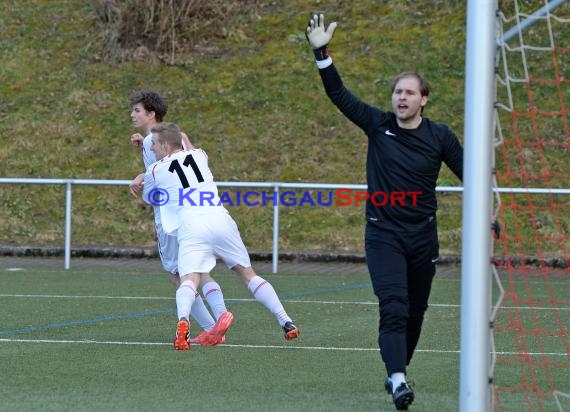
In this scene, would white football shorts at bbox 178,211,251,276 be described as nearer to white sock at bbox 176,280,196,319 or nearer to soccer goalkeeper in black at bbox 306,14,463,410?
white sock at bbox 176,280,196,319

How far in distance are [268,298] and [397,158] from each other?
2.49 metres

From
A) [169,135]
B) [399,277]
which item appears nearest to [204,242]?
[169,135]

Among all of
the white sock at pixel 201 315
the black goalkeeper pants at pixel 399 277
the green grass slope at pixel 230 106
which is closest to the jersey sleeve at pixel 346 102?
the black goalkeeper pants at pixel 399 277

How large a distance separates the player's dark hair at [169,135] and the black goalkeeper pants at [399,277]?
8.39ft

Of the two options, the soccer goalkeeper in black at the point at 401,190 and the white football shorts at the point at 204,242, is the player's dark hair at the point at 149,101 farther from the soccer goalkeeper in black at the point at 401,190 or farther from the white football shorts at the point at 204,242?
the soccer goalkeeper in black at the point at 401,190

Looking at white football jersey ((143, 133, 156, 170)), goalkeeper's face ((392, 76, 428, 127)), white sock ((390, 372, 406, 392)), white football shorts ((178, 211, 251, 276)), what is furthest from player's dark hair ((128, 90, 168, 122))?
white sock ((390, 372, 406, 392))

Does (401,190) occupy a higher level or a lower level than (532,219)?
lower

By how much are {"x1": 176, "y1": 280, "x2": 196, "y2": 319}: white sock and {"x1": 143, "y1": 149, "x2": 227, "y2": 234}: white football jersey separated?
0.52m

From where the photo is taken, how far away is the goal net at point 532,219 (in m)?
6.99

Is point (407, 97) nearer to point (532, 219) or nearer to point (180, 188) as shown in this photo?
point (180, 188)

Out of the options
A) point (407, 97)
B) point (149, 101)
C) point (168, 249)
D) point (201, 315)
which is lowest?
point (201, 315)

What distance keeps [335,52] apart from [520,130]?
186 inches

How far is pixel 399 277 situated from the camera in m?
6.98

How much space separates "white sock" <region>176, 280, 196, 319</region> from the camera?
8.87m
